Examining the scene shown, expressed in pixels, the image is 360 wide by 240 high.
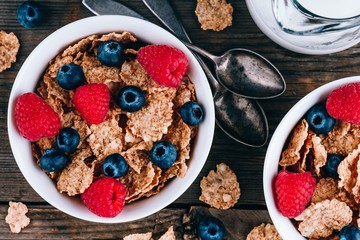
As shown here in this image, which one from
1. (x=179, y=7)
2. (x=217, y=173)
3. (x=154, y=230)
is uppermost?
(x=179, y=7)

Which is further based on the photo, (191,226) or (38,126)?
(191,226)

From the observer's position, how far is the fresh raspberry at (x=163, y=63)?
1.02 meters

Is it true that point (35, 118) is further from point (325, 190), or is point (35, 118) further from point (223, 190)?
point (325, 190)

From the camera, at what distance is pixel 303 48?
3.68 ft

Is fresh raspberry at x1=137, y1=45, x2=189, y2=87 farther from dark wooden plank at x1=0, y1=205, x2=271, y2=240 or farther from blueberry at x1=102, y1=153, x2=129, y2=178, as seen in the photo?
dark wooden plank at x1=0, y1=205, x2=271, y2=240

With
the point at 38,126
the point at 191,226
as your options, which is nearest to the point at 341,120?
the point at 191,226

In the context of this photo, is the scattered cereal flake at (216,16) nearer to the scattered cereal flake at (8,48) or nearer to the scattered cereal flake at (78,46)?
the scattered cereal flake at (78,46)

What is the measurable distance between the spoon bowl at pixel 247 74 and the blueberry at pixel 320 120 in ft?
0.47

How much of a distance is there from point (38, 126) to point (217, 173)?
15.9 inches

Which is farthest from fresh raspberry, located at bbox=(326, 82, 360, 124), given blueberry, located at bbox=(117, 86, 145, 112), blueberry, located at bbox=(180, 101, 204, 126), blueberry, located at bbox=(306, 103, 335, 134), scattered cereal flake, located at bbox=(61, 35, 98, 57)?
scattered cereal flake, located at bbox=(61, 35, 98, 57)

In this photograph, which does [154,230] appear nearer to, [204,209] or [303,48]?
[204,209]

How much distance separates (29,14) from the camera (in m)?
1.19

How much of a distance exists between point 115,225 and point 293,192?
0.42 meters

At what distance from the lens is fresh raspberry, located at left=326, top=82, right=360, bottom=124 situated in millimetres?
1014
